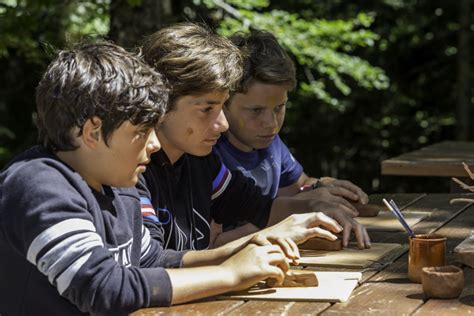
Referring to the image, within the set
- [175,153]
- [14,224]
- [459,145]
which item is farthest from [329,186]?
[459,145]

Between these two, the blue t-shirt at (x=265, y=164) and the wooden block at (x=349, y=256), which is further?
the blue t-shirt at (x=265, y=164)

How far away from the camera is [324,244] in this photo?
2.67m

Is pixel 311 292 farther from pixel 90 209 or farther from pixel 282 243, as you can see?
pixel 90 209

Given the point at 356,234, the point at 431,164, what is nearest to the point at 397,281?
the point at 356,234

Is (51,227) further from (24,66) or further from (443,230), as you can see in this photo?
(24,66)

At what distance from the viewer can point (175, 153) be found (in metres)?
2.77

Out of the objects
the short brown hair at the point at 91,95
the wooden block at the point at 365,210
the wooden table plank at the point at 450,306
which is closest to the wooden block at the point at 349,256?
the wooden table plank at the point at 450,306

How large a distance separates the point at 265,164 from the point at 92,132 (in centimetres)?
161

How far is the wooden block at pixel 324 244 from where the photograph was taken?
265cm

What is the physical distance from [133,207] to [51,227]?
436 millimetres

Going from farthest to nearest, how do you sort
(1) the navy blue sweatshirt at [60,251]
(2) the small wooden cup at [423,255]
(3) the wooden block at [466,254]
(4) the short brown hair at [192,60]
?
(4) the short brown hair at [192,60] → (3) the wooden block at [466,254] → (2) the small wooden cup at [423,255] → (1) the navy blue sweatshirt at [60,251]

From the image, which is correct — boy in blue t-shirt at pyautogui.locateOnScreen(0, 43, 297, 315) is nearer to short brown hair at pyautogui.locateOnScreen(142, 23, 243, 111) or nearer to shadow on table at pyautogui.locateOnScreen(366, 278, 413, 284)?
shadow on table at pyautogui.locateOnScreen(366, 278, 413, 284)

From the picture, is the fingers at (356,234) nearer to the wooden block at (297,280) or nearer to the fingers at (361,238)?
the fingers at (361,238)

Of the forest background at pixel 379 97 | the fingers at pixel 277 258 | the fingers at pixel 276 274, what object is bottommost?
the forest background at pixel 379 97
